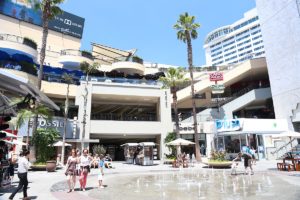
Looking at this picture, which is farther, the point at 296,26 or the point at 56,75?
the point at 56,75

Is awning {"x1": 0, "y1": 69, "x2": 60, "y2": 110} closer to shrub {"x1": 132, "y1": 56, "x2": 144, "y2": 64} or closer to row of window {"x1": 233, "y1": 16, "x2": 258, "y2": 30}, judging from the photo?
shrub {"x1": 132, "y1": 56, "x2": 144, "y2": 64}

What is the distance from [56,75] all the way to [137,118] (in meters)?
12.8

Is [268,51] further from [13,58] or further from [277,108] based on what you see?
[13,58]

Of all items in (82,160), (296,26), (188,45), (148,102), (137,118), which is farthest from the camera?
(148,102)

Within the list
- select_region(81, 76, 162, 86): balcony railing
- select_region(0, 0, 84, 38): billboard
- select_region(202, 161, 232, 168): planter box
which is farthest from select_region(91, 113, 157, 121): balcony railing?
select_region(0, 0, 84, 38): billboard

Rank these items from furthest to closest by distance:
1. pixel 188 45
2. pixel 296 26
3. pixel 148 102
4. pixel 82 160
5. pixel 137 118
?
pixel 148 102, pixel 137 118, pixel 188 45, pixel 296 26, pixel 82 160

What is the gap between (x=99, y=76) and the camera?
113 feet

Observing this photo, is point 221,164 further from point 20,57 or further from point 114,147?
point 20,57

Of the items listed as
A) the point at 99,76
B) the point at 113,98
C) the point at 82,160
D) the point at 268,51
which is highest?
the point at 268,51

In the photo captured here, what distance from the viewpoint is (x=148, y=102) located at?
3775cm

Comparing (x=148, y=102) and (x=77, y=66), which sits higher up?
(x=77, y=66)

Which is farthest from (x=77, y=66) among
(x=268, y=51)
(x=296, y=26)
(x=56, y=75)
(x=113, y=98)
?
(x=296, y=26)

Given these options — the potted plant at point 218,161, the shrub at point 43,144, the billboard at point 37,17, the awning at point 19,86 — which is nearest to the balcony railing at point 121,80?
the billboard at point 37,17

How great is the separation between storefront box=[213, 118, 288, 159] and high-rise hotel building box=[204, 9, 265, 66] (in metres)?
111
